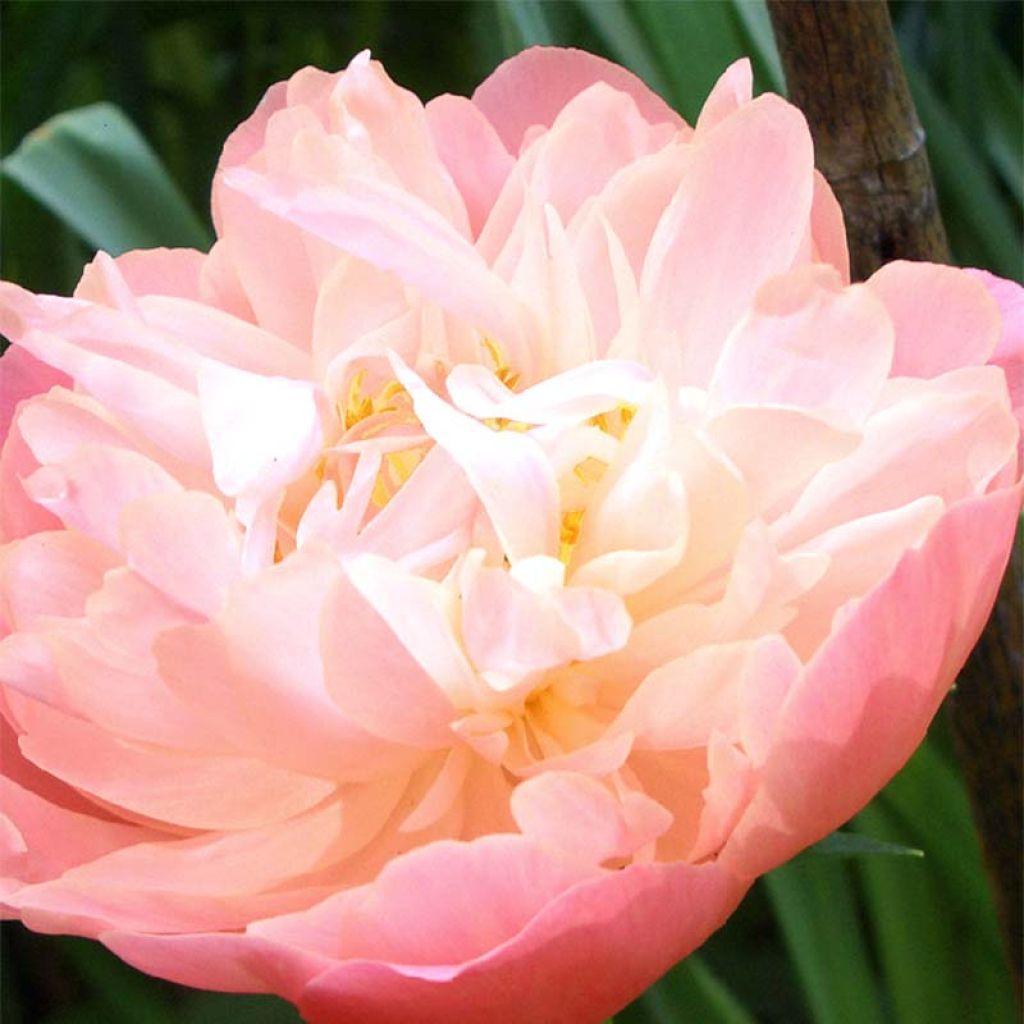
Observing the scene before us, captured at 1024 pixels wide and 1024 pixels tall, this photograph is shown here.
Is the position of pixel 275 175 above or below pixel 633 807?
above

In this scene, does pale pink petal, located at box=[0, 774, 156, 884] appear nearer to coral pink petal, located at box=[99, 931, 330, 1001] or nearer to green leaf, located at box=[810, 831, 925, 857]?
coral pink petal, located at box=[99, 931, 330, 1001]

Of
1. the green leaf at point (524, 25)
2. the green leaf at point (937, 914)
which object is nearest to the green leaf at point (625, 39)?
the green leaf at point (524, 25)

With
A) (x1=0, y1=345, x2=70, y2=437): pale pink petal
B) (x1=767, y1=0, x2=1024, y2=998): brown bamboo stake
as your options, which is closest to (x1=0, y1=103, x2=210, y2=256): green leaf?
(x1=0, y1=345, x2=70, y2=437): pale pink petal

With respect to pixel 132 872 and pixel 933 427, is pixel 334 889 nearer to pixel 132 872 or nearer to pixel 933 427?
pixel 132 872

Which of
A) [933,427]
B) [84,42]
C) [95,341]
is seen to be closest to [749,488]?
[933,427]

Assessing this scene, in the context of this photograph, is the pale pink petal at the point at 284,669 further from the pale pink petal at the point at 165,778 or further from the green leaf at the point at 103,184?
the green leaf at the point at 103,184

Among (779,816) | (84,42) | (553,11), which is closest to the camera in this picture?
(779,816)
